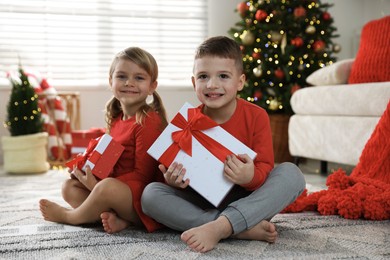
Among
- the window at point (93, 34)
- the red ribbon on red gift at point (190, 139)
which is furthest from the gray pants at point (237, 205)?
the window at point (93, 34)

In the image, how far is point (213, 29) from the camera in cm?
415

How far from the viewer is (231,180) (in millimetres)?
1357

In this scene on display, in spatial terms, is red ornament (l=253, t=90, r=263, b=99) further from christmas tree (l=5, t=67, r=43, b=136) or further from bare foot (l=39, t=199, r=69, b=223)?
bare foot (l=39, t=199, r=69, b=223)

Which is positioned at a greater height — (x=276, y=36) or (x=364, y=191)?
(x=276, y=36)

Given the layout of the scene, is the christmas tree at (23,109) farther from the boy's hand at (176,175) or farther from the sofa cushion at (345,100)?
the boy's hand at (176,175)

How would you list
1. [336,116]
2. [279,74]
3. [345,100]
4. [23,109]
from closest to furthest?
[345,100]
[336,116]
[23,109]
[279,74]

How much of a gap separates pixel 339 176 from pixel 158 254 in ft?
3.11

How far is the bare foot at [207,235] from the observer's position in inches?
49.2

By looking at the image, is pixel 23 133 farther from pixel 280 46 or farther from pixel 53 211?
pixel 280 46

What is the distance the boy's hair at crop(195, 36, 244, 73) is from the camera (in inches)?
57.6

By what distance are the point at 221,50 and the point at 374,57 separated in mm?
1443

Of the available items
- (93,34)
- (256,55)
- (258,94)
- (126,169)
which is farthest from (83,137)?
(126,169)

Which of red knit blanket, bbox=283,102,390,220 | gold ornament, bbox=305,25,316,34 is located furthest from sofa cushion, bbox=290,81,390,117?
gold ornament, bbox=305,25,316,34

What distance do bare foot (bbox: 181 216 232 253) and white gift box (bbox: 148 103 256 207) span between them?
0.22ft
